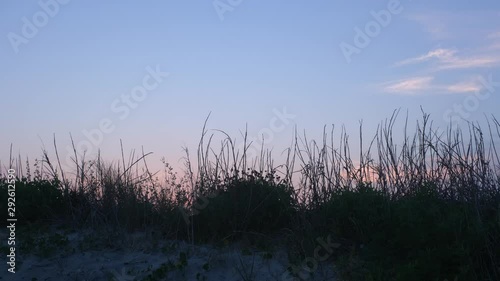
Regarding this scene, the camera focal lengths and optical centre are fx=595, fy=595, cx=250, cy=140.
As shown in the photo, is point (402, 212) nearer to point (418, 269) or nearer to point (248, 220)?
point (418, 269)

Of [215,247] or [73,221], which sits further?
[73,221]

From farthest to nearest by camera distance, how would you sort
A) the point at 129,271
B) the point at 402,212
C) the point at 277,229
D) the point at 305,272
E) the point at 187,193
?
1. the point at 187,193
2. the point at 277,229
3. the point at 129,271
4. the point at 305,272
5. the point at 402,212

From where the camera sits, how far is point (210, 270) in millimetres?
7730

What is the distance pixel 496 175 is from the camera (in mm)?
8094

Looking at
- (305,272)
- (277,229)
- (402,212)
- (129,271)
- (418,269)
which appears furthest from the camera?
(277,229)

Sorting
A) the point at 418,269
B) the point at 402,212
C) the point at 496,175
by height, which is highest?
the point at 496,175

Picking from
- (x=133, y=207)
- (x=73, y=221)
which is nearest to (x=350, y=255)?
(x=133, y=207)

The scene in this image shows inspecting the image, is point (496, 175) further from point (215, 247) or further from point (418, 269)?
point (215, 247)

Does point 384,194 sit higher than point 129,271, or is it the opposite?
point 384,194

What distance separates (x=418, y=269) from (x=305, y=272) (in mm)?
1547

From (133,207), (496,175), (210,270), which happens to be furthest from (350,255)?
(133,207)

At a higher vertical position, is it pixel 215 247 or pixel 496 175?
pixel 496 175

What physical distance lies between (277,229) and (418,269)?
10.2 ft

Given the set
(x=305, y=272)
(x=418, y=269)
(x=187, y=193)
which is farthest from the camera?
(x=187, y=193)
